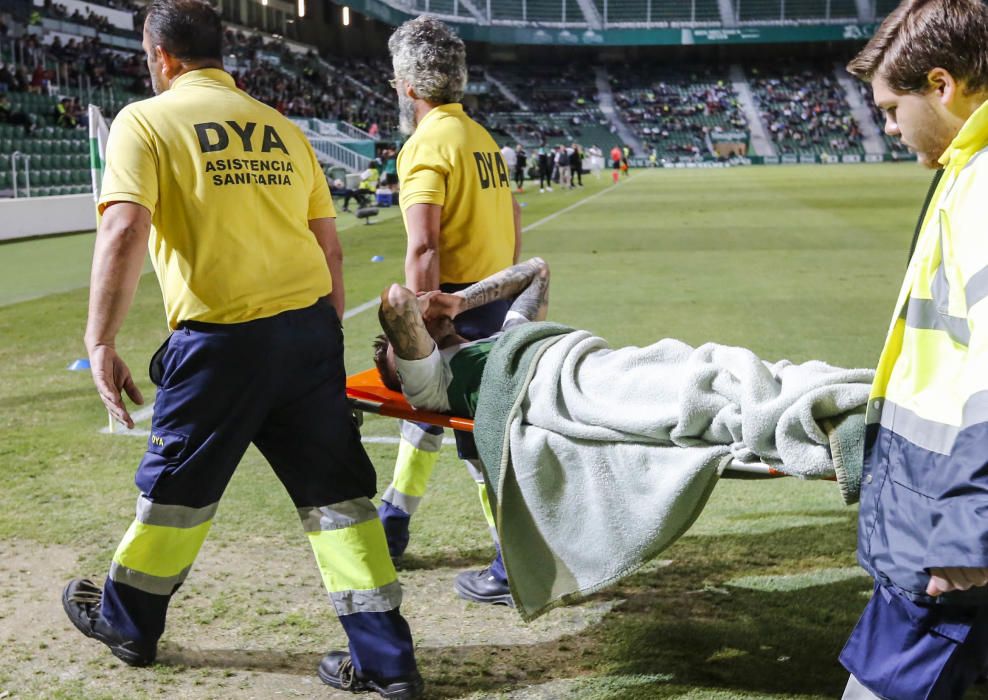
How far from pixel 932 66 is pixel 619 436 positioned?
1276mm

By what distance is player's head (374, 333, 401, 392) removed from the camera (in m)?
3.81

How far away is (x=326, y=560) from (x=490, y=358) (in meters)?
0.81

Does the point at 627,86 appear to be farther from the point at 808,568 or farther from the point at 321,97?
the point at 808,568

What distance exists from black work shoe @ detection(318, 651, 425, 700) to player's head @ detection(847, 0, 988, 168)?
6.93 feet

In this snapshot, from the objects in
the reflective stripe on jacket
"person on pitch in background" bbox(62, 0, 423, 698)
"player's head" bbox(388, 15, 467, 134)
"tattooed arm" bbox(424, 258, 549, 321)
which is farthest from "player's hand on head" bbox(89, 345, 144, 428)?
the reflective stripe on jacket

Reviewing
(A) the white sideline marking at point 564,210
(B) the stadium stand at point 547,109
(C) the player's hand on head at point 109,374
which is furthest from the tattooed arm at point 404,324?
(B) the stadium stand at point 547,109

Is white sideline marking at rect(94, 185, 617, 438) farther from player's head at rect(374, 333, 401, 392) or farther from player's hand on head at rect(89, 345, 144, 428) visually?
player's hand on head at rect(89, 345, 144, 428)

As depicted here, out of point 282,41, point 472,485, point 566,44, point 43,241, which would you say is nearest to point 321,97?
point 282,41

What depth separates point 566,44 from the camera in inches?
3098

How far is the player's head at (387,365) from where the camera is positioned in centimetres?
381

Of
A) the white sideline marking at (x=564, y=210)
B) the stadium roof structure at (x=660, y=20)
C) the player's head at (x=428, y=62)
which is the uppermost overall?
the stadium roof structure at (x=660, y=20)

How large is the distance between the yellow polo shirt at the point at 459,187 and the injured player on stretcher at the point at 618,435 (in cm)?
93

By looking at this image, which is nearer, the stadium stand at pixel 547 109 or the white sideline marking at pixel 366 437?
the white sideline marking at pixel 366 437

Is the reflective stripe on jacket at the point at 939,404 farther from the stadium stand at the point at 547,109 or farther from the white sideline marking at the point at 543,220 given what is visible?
the stadium stand at the point at 547,109
